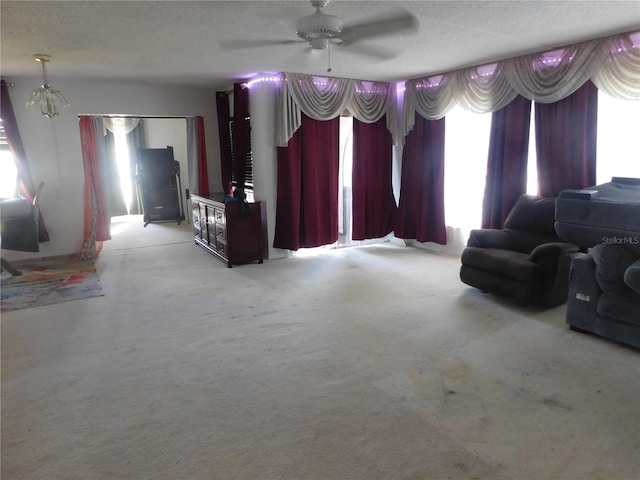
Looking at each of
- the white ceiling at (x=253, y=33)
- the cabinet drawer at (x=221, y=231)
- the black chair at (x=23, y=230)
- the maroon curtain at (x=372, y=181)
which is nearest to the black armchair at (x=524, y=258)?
the white ceiling at (x=253, y=33)

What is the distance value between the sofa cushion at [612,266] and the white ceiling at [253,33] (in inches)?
64.9

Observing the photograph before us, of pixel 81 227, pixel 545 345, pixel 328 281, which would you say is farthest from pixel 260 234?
pixel 545 345

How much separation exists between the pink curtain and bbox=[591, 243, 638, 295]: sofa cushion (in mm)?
5726

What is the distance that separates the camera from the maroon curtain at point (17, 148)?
16.9ft

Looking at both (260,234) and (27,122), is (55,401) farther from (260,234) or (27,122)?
(27,122)

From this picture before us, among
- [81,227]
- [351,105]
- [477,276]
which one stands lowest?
[477,276]

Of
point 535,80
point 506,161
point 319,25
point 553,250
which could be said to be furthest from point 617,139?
point 319,25

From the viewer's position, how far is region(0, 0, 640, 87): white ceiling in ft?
9.24

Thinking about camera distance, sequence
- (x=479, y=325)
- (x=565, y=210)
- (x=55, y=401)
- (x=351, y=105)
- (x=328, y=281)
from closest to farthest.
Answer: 1. (x=55, y=401)
2. (x=565, y=210)
3. (x=479, y=325)
4. (x=328, y=281)
5. (x=351, y=105)

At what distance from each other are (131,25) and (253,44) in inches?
39.6

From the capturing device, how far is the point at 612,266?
2.98m

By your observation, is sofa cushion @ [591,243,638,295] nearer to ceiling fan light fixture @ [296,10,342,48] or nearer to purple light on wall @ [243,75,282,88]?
ceiling fan light fixture @ [296,10,342,48]

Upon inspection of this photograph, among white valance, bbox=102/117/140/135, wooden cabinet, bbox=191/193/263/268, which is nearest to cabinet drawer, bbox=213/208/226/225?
wooden cabinet, bbox=191/193/263/268

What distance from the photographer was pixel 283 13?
115 inches
